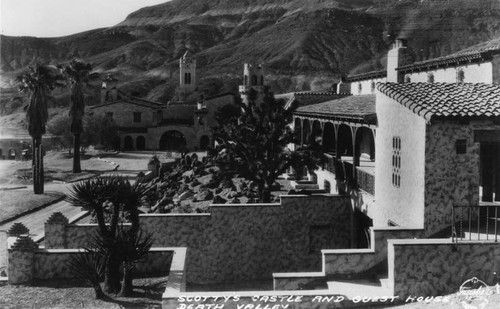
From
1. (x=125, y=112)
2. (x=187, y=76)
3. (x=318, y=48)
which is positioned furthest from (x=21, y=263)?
(x=318, y=48)

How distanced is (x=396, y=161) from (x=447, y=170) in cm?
205

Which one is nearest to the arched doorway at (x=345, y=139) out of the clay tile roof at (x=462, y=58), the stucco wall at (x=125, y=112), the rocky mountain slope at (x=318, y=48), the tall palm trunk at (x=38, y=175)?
the clay tile roof at (x=462, y=58)

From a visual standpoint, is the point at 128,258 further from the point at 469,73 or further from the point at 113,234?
the point at 469,73

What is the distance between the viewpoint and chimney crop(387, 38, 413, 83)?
29750 millimetres

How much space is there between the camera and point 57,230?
715 inches

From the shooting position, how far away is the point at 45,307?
1314 centimetres

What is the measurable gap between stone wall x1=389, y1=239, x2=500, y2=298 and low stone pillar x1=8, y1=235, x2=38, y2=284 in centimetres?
974

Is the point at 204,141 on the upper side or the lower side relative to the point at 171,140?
lower

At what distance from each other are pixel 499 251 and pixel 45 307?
10.5 m

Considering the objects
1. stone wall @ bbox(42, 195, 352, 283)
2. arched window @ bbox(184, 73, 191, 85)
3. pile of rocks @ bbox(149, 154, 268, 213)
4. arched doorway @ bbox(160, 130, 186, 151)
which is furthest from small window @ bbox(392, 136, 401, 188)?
arched window @ bbox(184, 73, 191, 85)

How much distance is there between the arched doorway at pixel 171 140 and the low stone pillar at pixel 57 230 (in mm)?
55219

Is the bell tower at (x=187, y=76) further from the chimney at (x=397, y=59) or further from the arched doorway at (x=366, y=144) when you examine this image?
the arched doorway at (x=366, y=144)

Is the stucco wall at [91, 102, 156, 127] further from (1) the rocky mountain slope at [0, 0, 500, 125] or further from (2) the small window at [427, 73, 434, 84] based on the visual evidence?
(2) the small window at [427, 73, 434, 84]

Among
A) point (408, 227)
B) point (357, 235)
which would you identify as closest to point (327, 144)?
point (357, 235)
